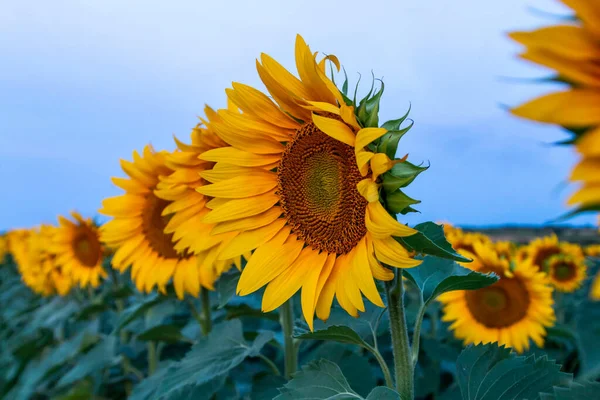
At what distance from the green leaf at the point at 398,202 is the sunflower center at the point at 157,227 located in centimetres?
181

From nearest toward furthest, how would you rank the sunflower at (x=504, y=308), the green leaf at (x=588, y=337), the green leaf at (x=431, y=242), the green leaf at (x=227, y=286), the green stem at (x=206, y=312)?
the green leaf at (x=588, y=337), the green leaf at (x=431, y=242), the green leaf at (x=227, y=286), the green stem at (x=206, y=312), the sunflower at (x=504, y=308)

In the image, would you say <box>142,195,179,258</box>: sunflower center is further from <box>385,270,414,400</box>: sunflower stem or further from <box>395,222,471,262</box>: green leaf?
<box>395,222,471,262</box>: green leaf

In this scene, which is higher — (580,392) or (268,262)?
(268,262)

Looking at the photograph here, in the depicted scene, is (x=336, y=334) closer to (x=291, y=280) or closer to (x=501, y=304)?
(x=291, y=280)

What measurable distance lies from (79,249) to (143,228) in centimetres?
177

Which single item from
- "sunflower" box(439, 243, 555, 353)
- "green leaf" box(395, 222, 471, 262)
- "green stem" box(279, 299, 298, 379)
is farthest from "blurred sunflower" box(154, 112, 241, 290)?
"sunflower" box(439, 243, 555, 353)

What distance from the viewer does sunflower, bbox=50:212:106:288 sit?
4535 millimetres

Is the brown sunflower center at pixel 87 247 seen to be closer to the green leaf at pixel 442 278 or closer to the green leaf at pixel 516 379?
the green leaf at pixel 442 278

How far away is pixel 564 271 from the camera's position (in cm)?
636

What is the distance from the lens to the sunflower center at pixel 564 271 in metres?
6.37

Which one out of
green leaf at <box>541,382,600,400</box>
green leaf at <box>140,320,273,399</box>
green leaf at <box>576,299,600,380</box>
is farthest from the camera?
green leaf at <box>140,320,273,399</box>

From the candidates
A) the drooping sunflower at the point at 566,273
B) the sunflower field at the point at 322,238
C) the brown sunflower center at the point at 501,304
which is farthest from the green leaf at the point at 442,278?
the drooping sunflower at the point at 566,273

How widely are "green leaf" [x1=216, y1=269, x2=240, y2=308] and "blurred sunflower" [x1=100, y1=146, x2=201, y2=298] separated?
525 mm

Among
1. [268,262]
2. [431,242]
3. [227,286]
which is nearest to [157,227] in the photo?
[227,286]
